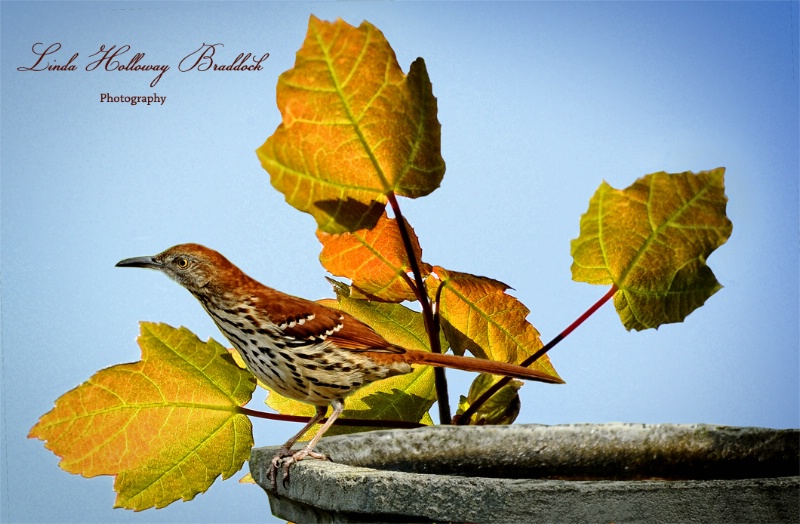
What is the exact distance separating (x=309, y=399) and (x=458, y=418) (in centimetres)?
22

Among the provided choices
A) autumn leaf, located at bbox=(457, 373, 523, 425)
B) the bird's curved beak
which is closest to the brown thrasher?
the bird's curved beak

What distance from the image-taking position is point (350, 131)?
40.9 inches

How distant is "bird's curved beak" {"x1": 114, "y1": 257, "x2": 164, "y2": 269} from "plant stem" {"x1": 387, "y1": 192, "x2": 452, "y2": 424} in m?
0.31

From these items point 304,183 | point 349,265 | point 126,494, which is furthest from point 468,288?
point 126,494

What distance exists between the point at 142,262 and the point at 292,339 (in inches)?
8.0

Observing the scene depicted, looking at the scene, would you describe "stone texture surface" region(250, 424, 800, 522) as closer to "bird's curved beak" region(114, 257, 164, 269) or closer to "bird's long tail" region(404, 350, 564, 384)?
"bird's long tail" region(404, 350, 564, 384)

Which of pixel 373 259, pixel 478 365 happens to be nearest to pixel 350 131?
pixel 373 259

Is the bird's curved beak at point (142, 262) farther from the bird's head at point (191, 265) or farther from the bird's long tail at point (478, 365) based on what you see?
the bird's long tail at point (478, 365)

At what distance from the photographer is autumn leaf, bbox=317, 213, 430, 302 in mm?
1159

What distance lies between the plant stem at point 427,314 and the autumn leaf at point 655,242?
0.18 meters

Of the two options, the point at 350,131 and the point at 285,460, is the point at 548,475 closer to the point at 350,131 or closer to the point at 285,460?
the point at 285,460

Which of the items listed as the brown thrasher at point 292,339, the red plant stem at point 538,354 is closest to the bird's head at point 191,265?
the brown thrasher at point 292,339

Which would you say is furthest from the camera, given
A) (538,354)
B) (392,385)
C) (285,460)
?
(392,385)

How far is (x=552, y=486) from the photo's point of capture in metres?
0.82
